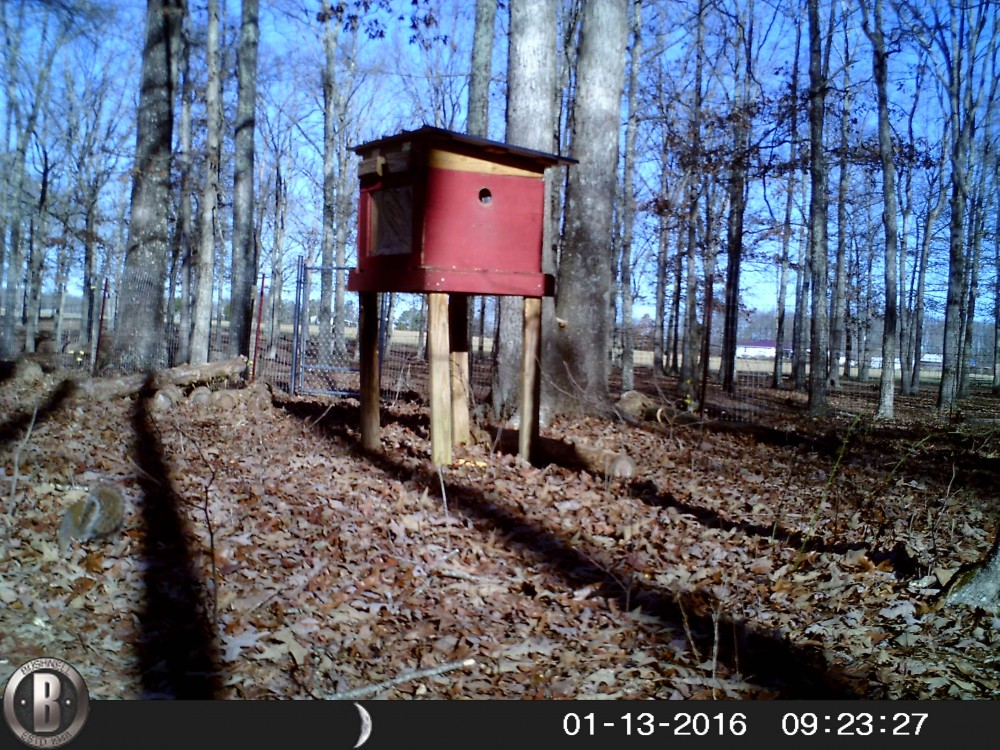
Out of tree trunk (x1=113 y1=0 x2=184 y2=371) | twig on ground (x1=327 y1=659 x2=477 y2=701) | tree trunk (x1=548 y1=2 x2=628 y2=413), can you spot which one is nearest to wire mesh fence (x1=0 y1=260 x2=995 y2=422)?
tree trunk (x1=113 y1=0 x2=184 y2=371)

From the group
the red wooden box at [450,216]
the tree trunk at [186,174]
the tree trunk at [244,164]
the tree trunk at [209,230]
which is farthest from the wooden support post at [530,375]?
the tree trunk at [186,174]

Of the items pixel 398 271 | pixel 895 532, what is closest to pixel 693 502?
pixel 895 532

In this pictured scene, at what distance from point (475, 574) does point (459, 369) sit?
11.5 feet

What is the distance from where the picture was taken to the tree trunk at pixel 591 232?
30.7 ft

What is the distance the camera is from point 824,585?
4672 millimetres

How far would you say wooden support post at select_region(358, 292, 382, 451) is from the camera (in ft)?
24.9

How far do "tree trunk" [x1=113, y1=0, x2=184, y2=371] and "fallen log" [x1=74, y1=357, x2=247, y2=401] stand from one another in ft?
5.38

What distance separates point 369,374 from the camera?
25.0 feet

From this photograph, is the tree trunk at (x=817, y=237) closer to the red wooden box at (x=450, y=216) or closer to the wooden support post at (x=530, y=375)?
the wooden support post at (x=530, y=375)

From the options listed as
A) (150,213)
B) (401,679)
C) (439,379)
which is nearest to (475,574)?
(401,679)

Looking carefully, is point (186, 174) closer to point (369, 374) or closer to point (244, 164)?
point (244, 164)

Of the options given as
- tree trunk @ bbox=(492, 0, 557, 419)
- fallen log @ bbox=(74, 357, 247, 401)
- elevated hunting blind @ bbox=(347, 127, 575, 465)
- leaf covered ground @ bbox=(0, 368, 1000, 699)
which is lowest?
leaf covered ground @ bbox=(0, 368, 1000, 699)

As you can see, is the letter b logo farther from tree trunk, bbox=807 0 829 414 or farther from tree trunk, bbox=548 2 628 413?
tree trunk, bbox=807 0 829 414

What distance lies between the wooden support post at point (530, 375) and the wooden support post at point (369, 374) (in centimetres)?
144
